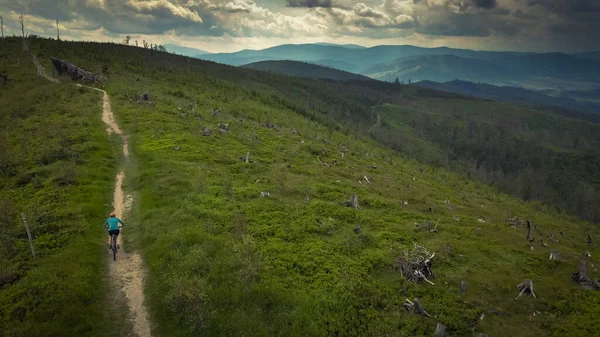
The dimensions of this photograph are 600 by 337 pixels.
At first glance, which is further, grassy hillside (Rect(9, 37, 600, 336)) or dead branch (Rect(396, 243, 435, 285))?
dead branch (Rect(396, 243, 435, 285))

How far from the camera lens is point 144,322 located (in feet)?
54.1

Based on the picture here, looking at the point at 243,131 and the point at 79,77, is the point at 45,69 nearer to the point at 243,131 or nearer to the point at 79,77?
the point at 79,77

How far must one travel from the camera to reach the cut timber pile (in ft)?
268

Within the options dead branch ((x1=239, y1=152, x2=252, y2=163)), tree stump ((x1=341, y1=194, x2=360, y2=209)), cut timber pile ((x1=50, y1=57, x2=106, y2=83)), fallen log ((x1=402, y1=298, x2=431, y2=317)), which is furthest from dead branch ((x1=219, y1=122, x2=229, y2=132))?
fallen log ((x1=402, y1=298, x2=431, y2=317))

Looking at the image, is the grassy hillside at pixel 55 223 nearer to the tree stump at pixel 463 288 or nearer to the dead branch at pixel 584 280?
the tree stump at pixel 463 288

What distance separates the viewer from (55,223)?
2314cm

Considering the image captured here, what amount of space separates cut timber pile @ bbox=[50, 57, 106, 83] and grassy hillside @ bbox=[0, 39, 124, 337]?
32.6 metres

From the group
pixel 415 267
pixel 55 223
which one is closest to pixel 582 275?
pixel 415 267

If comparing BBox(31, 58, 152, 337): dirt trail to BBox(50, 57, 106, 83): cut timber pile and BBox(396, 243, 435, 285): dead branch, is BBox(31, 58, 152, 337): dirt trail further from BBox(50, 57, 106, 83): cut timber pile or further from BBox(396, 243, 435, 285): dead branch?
BBox(50, 57, 106, 83): cut timber pile

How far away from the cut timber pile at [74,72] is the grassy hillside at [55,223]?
107 feet

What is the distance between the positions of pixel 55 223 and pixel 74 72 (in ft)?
252

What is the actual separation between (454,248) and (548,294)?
640cm

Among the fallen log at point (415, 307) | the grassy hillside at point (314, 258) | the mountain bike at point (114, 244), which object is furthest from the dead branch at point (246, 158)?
the fallen log at point (415, 307)

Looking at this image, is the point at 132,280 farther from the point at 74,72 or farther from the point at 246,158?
the point at 74,72
